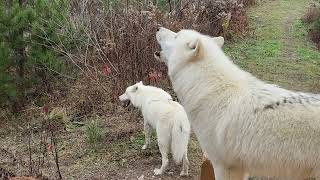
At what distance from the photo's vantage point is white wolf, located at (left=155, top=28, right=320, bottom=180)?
12.0 ft

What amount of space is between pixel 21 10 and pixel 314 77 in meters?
6.01

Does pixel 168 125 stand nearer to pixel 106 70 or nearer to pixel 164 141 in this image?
pixel 164 141

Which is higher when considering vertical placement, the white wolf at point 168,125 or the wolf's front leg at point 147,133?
the white wolf at point 168,125

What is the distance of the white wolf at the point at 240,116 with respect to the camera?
3.65m

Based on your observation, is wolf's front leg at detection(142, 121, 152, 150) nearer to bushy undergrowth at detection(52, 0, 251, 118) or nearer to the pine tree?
bushy undergrowth at detection(52, 0, 251, 118)

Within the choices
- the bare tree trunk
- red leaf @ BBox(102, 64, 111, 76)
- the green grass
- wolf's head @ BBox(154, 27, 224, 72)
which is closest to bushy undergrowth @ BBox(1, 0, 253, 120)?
red leaf @ BBox(102, 64, 111, 76)

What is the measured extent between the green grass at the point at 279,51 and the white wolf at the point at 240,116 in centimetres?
556

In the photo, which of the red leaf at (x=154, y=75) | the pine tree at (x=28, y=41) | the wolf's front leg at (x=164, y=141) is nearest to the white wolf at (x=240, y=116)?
the wolf's front leg at (x=164, y=141)

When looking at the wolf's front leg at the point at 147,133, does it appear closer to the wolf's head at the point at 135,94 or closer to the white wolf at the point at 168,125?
the white wolf at the point at 168,125

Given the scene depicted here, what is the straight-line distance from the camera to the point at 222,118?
400 cm

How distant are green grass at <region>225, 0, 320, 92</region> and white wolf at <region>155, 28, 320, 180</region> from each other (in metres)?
5.56

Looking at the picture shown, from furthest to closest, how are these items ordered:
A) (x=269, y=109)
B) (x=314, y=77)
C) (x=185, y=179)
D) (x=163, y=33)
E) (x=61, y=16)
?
1. (x=314, y=77)
2. (x=61, y=16)
3. (x=185, y=179)
4. (x=163, y=33)
5. (x=269, y=109)

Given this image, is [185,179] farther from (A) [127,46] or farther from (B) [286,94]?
(A) [127,46]

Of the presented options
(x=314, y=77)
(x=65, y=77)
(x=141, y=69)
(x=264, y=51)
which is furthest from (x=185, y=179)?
(x=264, y=51)
